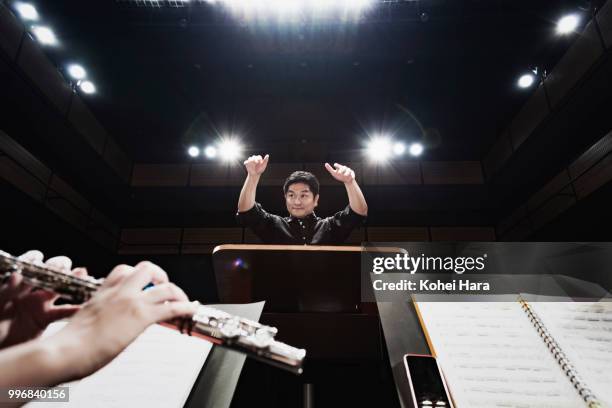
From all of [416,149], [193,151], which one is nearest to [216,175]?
[193,151]

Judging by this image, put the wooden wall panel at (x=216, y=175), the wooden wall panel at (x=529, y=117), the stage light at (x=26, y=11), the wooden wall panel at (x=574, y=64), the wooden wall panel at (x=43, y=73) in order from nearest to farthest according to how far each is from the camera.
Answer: the wooden wall panel at (x=574, y=64), the stage light at (x=26, y=11), the wooden wall panel at (x=43, y=73), the wooden wall panel at (x=529, y=117), the wooden wall panel at (x=216, y=175)

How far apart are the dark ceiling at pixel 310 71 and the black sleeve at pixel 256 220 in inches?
114

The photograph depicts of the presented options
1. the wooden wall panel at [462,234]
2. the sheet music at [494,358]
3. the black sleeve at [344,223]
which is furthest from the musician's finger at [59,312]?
the wooden wall panel at [462,234]

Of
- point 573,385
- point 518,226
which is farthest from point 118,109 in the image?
point 518,226

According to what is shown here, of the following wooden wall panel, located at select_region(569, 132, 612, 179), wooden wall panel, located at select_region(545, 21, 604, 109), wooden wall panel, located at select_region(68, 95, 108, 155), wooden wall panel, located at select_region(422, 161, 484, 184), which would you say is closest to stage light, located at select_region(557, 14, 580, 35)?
wooden wall panel, located at select_region(545, 21, 604, 109)

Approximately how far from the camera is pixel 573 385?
70 cm

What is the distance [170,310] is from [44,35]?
5.59 meters

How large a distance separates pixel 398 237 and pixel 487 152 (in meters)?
2.49

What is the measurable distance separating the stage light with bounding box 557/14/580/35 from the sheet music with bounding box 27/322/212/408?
518 cm

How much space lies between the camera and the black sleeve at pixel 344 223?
1.85 metres

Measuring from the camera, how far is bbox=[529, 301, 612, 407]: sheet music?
72 cm

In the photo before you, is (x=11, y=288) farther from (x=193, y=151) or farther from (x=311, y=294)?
(x=193, y=151)

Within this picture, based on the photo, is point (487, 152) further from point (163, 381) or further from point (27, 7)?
point (27, 7)

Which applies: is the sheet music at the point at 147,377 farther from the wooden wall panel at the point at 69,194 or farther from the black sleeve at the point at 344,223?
the wooden wall panel at the point at 69,194
